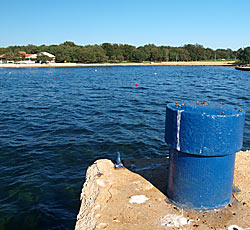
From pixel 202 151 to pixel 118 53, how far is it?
442 ft

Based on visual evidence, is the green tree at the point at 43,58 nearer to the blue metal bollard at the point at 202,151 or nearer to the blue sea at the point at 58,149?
the blue sea at the point at 58,149

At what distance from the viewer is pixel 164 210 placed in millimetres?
3699

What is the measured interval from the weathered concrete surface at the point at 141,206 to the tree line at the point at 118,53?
378ft

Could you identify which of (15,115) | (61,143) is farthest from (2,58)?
(61,143)

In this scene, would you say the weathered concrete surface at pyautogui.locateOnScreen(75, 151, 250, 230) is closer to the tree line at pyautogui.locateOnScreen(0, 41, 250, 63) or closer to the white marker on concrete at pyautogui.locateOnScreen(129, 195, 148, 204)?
the white marker on concrete at pyautogui.locateOnScreen(129, 195, 148, 204)

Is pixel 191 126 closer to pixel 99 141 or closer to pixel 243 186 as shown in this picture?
pixel 243 186

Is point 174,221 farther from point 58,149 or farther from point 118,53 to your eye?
point 118,53

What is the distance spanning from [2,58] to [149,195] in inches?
4949

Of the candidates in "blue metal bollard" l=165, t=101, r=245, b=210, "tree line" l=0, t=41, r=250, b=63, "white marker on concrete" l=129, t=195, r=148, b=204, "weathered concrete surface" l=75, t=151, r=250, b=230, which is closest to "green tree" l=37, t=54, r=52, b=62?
"tree line" l=0, t=41, r=250, b=63

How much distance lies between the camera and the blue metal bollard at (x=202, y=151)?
3.39m

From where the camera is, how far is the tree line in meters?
116

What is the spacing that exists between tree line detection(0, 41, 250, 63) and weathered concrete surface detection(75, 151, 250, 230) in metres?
115

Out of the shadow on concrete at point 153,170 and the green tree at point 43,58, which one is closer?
the shadow on concrete at point 153,170

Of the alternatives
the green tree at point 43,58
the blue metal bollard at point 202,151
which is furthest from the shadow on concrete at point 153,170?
the green tree at point 43,58
